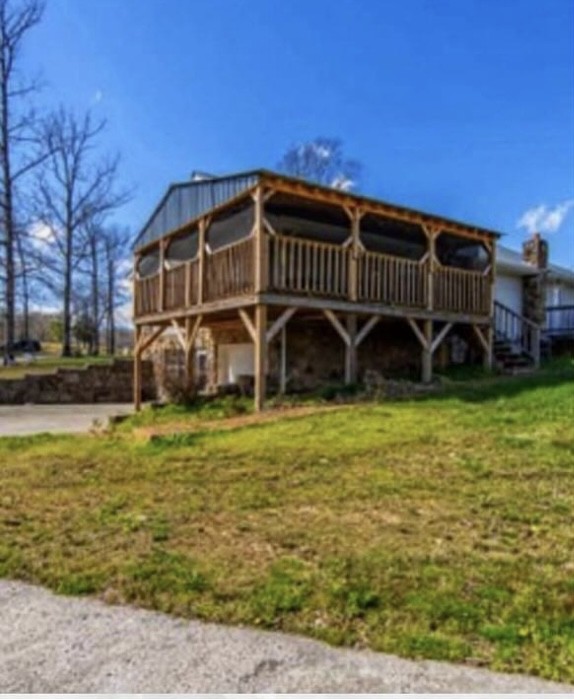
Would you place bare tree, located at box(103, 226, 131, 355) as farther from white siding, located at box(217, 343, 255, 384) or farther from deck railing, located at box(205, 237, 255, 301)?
deck railing, located at box(205, 237, 255, 301)

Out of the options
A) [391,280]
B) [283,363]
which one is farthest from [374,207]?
[283,363]

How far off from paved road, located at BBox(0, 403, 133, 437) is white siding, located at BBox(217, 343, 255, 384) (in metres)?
2.73

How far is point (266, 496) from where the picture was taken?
5453 mm

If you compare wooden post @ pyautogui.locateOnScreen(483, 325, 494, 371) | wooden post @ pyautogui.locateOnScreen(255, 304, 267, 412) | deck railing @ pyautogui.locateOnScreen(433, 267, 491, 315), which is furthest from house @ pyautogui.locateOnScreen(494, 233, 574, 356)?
wooden post @ pyautogui.locateOnScreen(255, 304, 267, 412)

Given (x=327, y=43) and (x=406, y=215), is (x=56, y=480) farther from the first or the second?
(x=327, y=43)

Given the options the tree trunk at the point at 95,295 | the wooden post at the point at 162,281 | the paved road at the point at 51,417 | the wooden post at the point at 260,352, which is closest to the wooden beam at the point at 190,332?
the wooden post at the point at 162,281

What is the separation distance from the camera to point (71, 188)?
32938 mm

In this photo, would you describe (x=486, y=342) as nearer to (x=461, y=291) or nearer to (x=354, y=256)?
(x=461, y=291)

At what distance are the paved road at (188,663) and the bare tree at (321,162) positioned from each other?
37998 mm

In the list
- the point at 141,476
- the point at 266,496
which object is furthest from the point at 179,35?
the point at 266,496

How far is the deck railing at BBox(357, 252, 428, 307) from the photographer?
40.9 feet

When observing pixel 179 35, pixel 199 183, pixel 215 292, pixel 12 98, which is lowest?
pixel 215 292

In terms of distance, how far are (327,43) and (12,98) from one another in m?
17.5

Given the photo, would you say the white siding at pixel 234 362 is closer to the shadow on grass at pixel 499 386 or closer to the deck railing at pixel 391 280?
the deck railing at pixel 391 280
